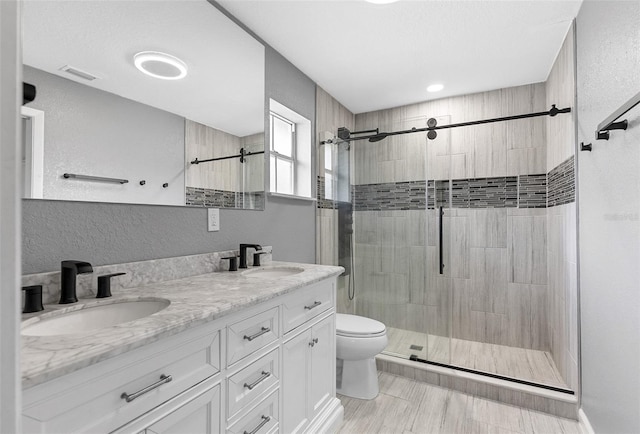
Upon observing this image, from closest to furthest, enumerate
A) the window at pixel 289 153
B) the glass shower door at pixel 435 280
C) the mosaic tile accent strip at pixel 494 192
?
the window at pixel 289 153
the glass shower door at pixel 435 280
the mosaic tile accent strip at pixel 494 192

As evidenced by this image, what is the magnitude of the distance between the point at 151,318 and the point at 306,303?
2.65ft

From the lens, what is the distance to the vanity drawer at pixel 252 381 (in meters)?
1.09

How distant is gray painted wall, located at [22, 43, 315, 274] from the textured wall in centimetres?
6

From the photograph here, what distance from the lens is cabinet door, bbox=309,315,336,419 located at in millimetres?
1631

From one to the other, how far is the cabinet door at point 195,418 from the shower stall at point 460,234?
5.93 ft

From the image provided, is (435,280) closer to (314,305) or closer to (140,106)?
(314,305)

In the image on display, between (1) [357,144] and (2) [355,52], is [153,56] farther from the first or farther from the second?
(1) [357,144]

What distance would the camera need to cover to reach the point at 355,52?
7.41 ft

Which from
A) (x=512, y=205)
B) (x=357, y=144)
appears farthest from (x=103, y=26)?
(x=512, y=205)

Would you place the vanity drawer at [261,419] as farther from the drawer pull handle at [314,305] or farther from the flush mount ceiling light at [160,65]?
the flush mount ceiling light at [160,65]

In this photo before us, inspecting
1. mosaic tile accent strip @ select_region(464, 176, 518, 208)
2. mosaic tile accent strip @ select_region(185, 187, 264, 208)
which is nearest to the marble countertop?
mosaic tile accent strip @ select_region(185, 187, 264, 208)

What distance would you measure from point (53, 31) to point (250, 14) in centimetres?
105

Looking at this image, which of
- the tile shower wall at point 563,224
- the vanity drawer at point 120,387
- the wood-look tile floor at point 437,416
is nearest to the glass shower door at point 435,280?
the wood-look tile floor at point 437,416

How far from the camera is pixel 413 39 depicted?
2102 millimetres
